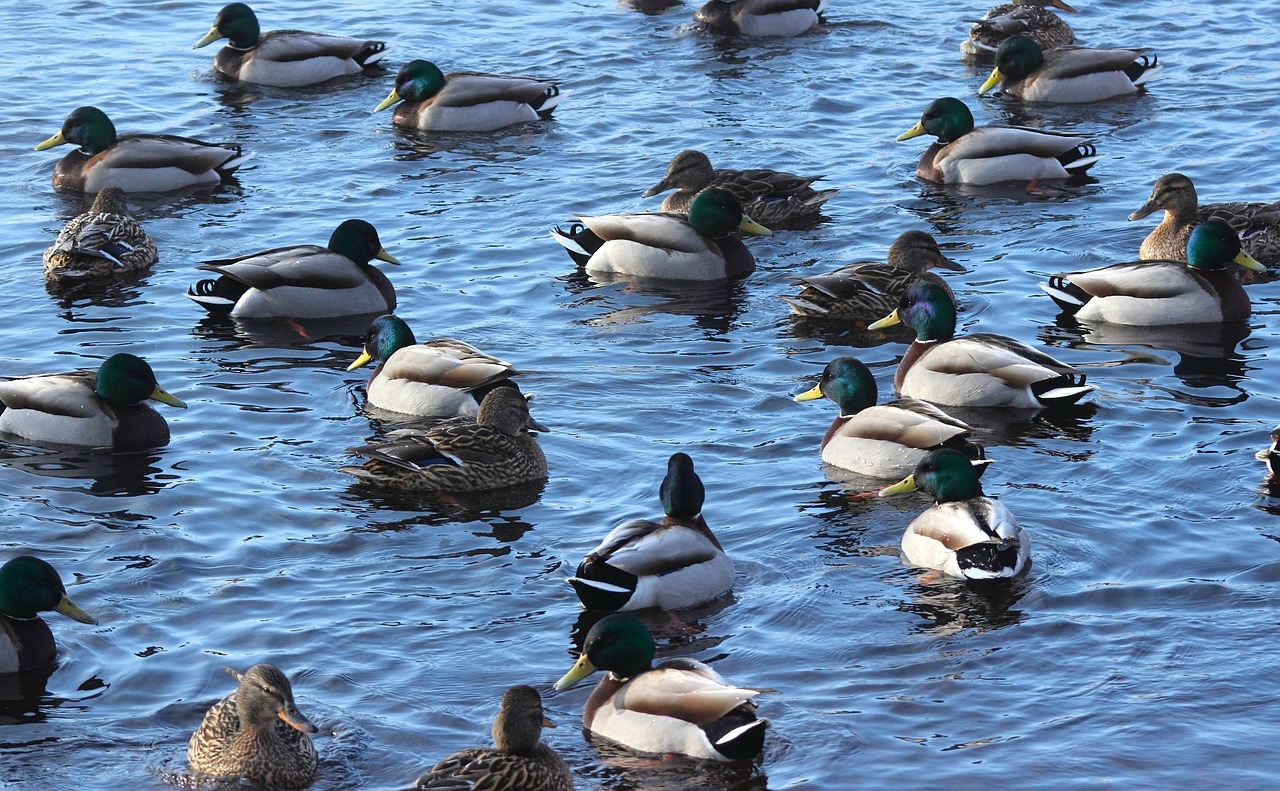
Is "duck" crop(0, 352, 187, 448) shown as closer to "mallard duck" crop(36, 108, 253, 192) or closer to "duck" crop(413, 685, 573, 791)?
"duck" crop(413, 685, 573, 791)

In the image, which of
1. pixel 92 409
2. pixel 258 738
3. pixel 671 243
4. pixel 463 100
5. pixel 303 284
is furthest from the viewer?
pixel 463 100

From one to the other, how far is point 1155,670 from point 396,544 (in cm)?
411

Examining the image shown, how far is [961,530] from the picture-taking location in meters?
9.70

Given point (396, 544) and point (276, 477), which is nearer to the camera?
point (396, 544)

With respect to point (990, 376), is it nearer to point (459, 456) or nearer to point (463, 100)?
→ point (459, 456)

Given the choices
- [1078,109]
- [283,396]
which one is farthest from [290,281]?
[1078,109]

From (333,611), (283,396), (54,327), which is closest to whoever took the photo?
(333,611)

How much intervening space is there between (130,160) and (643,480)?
8.11m

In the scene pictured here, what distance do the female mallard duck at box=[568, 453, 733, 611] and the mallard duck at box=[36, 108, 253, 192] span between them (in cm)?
917

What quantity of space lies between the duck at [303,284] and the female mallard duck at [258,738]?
658 centimetres

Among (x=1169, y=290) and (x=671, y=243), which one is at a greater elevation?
(x=671, y=243)

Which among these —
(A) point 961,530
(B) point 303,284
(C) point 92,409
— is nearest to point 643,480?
(A) point 961,530

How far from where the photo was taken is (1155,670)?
8.78 m

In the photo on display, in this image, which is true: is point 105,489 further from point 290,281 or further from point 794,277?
point 794,277
